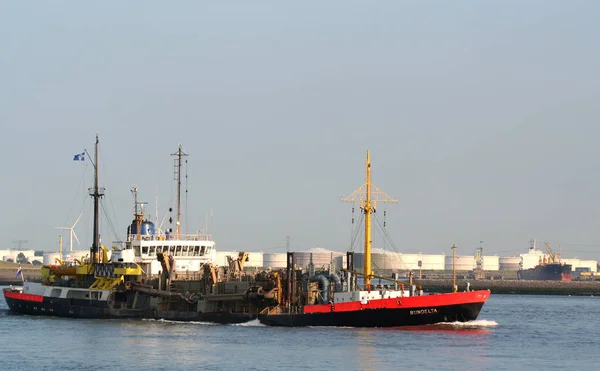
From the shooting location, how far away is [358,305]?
6312 cm

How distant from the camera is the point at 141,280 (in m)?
73.6

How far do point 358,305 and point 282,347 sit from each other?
947cm

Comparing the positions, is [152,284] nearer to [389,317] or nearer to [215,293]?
[215,293]

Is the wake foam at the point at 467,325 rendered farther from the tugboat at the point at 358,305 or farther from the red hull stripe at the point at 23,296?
the red hull stripe at the point at 23,296

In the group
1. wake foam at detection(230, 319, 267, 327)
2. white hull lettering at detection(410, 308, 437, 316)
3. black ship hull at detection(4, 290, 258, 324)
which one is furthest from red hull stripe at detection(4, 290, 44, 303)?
white hull lettering at detection(410, 308, 437, 316)

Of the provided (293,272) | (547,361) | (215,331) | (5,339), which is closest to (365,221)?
(293,272)

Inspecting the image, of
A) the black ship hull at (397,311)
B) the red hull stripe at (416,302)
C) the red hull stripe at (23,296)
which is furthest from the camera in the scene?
the red hull stripe at (23,296)

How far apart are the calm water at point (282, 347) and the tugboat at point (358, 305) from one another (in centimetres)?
93

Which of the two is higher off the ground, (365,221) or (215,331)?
(365,221)

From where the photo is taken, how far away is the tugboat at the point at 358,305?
207 feet

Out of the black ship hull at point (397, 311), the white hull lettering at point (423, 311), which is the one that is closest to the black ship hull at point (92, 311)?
the black ship hull at point (397, 311)

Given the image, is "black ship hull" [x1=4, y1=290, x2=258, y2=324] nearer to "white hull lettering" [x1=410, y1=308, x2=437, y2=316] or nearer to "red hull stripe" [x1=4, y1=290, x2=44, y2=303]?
"red hull stripe" [x1=4, y1=290, x2=44, y2=303]

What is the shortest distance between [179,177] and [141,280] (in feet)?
32.8

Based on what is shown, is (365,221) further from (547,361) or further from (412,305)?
(547,361)
